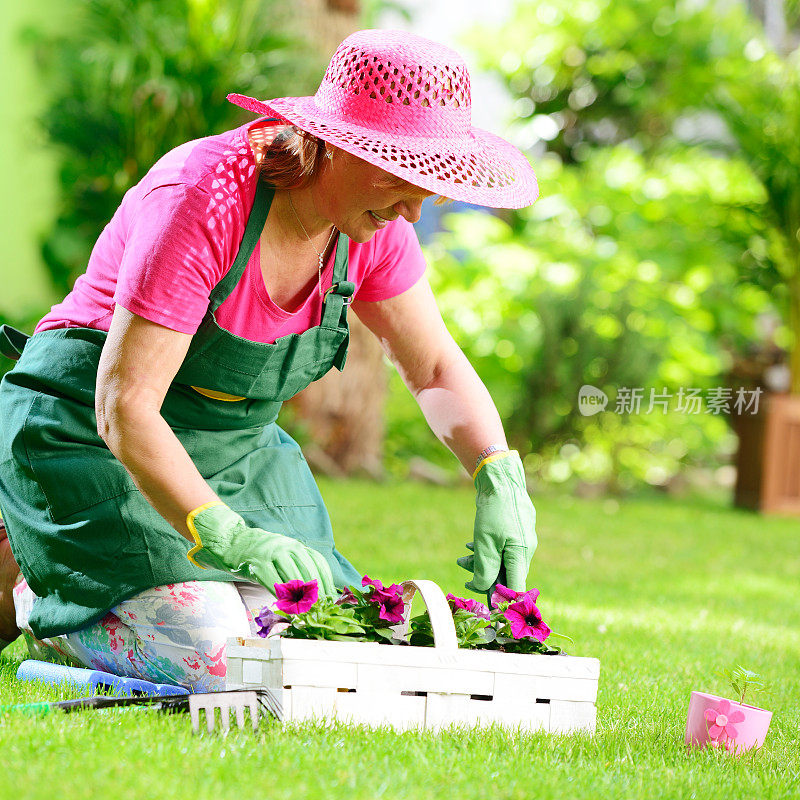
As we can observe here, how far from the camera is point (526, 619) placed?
2.08 metres

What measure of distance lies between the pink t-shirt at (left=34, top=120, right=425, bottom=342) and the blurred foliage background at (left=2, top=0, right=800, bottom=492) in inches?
169

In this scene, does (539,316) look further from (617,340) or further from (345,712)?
(345,712)

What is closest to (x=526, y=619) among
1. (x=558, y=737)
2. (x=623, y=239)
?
(x=558, y=737)

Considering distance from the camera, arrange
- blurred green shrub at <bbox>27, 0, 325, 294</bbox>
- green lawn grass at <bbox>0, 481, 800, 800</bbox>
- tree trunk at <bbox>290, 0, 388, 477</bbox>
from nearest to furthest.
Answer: green lawn grass at <bbox>0, 481, 800, 800</bbox> < blurred green shrub at <bbox>27, 0, 325, 294</bbox> < tree trunk at <bbox>290, 0, 388, 477</bbox>

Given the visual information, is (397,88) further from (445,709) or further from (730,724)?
(730,724)

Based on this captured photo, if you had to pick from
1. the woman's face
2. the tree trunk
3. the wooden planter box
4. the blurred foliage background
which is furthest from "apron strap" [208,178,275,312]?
the wooden planter box

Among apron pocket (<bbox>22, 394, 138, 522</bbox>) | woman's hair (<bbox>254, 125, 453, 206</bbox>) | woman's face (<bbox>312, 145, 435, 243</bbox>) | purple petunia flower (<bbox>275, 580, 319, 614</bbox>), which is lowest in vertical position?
purple petunia flower (<bbox>275, 580, 319, 614</bbox>)

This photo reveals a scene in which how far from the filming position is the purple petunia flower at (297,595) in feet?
6.28

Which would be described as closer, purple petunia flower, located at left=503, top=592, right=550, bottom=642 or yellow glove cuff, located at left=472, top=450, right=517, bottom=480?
purple petunia flower, located at left=503, top=592, right=550, bottom=642

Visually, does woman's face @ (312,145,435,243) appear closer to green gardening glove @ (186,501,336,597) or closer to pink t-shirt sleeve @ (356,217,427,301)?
pink t-shirt sleeve @ (356,217,427,301)

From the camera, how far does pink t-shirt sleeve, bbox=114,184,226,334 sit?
2088 mm

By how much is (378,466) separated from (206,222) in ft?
20.4

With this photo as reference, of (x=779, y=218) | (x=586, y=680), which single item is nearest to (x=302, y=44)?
(x=779, y=218)

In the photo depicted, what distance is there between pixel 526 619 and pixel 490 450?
1.91 feet
